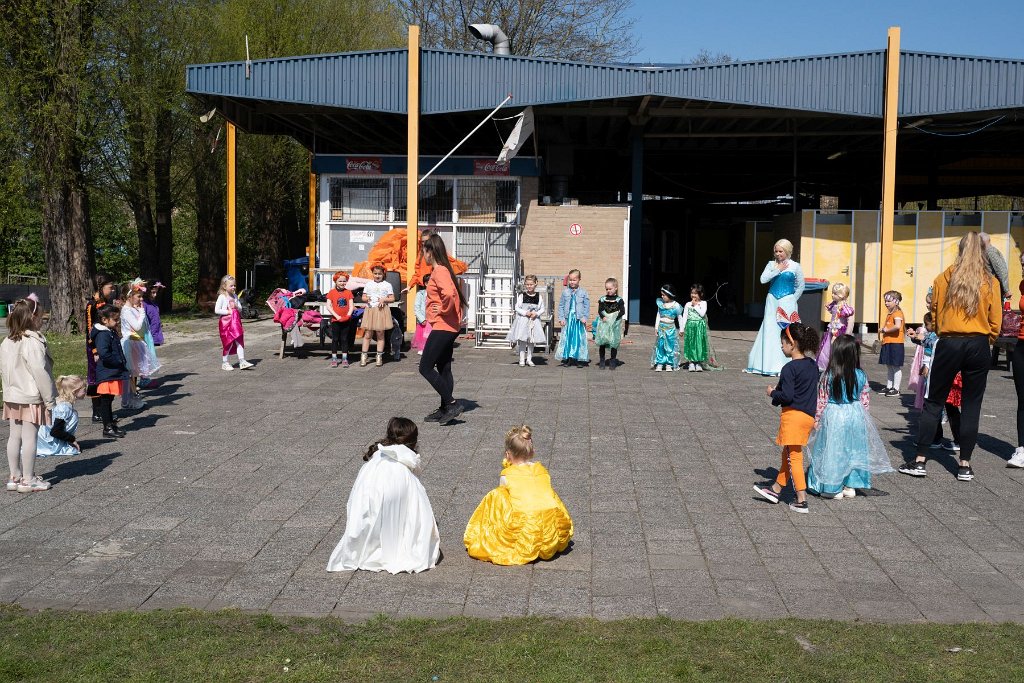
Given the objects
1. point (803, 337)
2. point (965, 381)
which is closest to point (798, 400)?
point (803, 337)

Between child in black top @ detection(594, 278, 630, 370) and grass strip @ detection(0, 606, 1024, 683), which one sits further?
child in black top @ detection(594, 278, 630, 370)

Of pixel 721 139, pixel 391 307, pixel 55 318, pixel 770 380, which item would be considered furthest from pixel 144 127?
pixel 770 380

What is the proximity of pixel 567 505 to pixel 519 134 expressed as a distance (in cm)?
1163

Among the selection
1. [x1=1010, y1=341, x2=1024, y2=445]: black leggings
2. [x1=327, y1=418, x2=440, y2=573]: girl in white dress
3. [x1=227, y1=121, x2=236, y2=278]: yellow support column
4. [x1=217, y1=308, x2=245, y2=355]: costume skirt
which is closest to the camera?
[x1=327, y1=418, x2=440, y2=573]: girl in white dress

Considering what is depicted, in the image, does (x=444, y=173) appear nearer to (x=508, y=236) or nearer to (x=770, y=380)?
(x=508, y=236)

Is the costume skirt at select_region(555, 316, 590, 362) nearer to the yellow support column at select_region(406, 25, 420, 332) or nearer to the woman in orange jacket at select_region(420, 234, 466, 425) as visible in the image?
the yellow support column at select_region(406, 25, 420, 332)

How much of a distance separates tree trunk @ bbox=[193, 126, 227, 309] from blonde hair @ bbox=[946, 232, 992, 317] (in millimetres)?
23290

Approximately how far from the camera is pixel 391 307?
1634 cm

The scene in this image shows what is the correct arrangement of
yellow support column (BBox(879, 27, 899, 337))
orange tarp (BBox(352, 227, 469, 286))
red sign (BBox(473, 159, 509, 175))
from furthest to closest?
1. red sign (BBox(473, 159, 509, 175))
2. orange tarp (BBox(352, 227, 469, 286))
3. yellow support column (BBox(879, 27, 899, 337))

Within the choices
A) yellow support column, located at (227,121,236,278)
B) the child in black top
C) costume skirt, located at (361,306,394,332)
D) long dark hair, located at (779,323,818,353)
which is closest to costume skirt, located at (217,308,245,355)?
costume skirt, located at (361,306,394,332)

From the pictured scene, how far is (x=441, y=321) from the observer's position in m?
10.6

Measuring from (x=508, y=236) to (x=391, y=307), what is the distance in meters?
5.08

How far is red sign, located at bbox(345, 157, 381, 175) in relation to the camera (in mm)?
20766

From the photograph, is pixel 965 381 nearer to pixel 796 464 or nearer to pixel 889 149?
pixel 796 464
